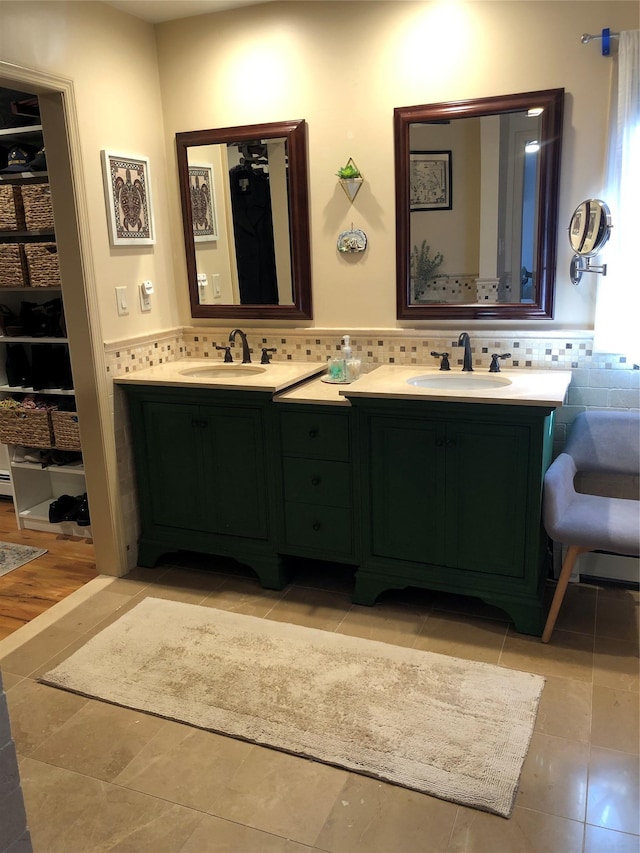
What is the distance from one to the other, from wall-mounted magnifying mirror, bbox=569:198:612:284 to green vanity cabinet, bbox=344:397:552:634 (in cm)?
65

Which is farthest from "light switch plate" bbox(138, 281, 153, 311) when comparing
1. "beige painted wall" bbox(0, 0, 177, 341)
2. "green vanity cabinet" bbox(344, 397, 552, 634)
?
"green vanity cabinet" bbox(344, 397, 552, 634)

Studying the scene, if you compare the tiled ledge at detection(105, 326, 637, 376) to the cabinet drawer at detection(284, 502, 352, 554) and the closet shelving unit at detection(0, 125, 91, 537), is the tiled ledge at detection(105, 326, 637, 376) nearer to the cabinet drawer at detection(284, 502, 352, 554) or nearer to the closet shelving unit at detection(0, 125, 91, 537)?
the closet shelving unit at detection(0, 125, 91, 537)

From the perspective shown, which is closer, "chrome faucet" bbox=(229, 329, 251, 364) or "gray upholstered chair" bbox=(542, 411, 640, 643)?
"gray upholstered chair" bbox=(542, 411, 640, 643)

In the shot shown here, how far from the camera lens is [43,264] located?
11.0 ft

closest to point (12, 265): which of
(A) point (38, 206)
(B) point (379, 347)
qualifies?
(A) point (38, 206)

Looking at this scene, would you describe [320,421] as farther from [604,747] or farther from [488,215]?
[604,747]

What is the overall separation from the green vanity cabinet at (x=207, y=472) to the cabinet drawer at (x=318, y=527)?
94 millimetres

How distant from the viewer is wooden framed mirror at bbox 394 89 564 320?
2.75 metres

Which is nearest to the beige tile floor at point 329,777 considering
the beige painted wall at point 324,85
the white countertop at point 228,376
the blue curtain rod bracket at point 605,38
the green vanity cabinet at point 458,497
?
the green vanity cabinet at point 458,497

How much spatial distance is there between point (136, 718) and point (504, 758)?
1.14 meters

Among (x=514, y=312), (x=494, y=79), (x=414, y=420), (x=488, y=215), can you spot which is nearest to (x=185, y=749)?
(x=414, y=420)

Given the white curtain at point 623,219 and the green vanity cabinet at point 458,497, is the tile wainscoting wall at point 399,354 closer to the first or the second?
the white curtain at point 623,219

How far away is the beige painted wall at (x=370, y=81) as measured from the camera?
267 cm

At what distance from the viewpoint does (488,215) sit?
2848 mm
